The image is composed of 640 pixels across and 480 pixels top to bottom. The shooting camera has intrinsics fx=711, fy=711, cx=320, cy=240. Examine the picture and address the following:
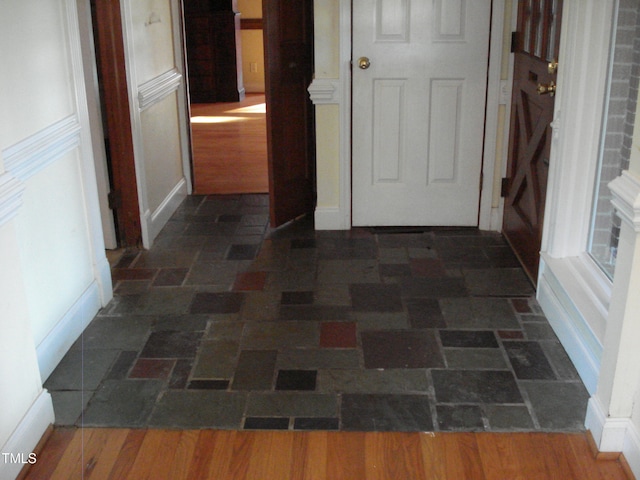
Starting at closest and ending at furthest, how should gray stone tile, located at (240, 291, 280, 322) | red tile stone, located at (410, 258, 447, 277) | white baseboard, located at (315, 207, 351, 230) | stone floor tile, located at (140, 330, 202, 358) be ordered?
1. stone floor tile, located at (140, 330, 202, 358)
2. gray stone tile, located at (240, 291, 280, 322)
3. red tile stone, located at (410, 258, 447, 277)
4. white baseboard, located at (315, 207, 351, 230)

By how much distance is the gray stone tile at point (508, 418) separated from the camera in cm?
236

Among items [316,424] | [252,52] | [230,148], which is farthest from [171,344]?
[252,52]

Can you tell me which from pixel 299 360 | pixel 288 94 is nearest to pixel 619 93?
pixel 299 360

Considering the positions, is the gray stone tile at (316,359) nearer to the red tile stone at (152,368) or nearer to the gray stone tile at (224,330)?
the gray stone tile at (224,330)

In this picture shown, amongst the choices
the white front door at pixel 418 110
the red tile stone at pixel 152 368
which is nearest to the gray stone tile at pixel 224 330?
the red tile stone at pixel 152 368

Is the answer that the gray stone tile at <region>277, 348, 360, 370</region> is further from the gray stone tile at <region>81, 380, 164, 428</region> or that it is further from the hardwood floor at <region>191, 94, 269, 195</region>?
the hardwood floor at <region>191, 94, 269, 195</region>

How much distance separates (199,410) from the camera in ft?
8.13

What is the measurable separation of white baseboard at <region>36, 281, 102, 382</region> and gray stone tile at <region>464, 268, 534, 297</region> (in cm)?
173

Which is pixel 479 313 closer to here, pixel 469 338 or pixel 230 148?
pixel 469 338

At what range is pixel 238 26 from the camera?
8430mm

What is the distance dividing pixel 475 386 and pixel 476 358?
202 mm

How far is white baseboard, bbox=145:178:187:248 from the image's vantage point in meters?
4.01

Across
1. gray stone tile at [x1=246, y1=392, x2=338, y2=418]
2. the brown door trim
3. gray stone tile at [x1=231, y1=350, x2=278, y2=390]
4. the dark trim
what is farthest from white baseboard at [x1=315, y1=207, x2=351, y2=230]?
the dark trim

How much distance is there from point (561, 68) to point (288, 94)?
1710mm
